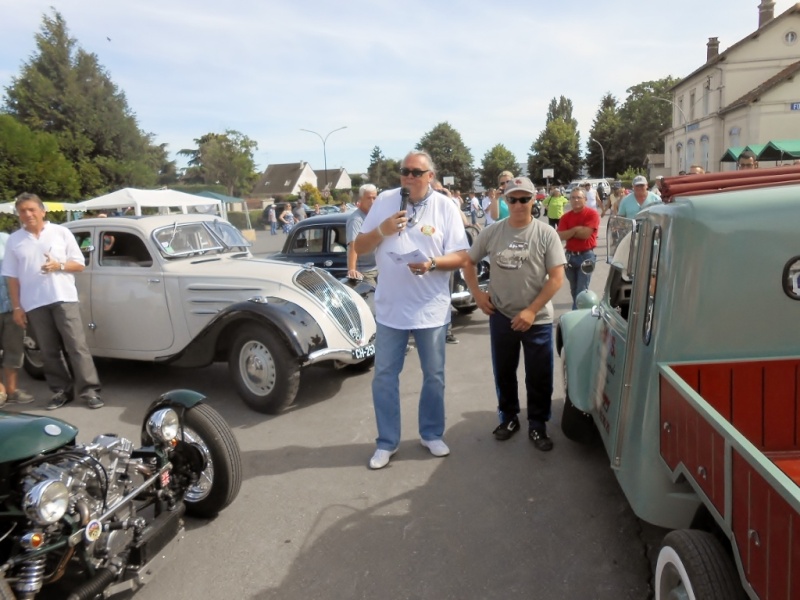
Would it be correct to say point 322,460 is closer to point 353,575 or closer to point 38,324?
point 353,575

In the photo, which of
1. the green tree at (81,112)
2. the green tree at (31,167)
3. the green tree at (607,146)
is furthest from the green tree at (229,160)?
the green tree at (607,146)

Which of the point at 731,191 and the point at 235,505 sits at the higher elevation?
the point at 731,191

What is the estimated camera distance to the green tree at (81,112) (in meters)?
40.7

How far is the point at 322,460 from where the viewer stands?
4.21 m

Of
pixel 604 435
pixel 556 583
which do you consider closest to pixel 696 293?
pixel 604 435

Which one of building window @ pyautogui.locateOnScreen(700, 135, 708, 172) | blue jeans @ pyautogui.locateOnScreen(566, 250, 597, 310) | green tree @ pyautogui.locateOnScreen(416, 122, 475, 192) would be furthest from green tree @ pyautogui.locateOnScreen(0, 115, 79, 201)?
green tree @ pyautogui.locateOnScreen(416, 122, 475, 192)

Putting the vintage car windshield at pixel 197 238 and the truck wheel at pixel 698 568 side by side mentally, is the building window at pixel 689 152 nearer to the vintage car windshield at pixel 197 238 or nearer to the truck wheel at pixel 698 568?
the vintage car windshield at pixel 197 238

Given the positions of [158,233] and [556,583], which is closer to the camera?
[556,583]

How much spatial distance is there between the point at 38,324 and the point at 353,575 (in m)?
4.03

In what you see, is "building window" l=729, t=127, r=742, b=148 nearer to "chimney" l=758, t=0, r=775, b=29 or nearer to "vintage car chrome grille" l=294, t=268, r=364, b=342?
"chimney" l=758, t=0, r=775, b=29

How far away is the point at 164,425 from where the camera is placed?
3.04 m

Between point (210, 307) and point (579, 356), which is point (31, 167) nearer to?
point (210, 307)

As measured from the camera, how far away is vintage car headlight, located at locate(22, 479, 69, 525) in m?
2.25

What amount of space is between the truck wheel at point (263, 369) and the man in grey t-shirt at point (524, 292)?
5.91 feet
